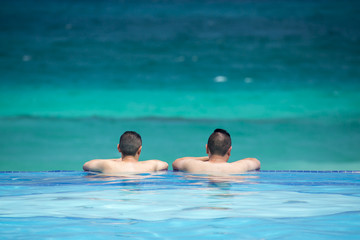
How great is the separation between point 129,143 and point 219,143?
93 cm

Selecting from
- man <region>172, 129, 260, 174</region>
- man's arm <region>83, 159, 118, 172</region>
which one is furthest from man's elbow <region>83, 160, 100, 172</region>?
man <region>172, 129, 260, 174</region>

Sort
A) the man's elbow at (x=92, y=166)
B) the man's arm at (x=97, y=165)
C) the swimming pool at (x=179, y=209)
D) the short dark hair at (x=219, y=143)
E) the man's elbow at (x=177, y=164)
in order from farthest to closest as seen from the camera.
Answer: the man's elbow at (x=177, y=164)
the man's elbow at (x=92, y=166)
the man's arm at (x=97, y=165)
the short dark hair at (x=219, y=143)
the swimming pool at (x=179, y=209)

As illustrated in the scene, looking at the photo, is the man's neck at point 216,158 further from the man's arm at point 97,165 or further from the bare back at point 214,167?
the man's arm at point 97,165

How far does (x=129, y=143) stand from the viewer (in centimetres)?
507

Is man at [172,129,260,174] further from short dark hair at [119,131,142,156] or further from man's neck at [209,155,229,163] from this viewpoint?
short dark hair at [119,131,142,156]

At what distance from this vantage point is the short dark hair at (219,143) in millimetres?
5055

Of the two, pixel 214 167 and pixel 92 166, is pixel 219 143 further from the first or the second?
pixel 92 166

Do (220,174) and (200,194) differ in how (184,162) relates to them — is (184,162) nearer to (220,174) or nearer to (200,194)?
(220,174)

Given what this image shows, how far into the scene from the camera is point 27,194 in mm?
3848

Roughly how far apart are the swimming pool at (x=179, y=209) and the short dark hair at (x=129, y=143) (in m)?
0.43

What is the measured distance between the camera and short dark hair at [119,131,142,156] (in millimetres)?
5062

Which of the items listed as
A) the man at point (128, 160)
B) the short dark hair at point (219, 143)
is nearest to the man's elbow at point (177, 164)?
the man at point (128, 160)

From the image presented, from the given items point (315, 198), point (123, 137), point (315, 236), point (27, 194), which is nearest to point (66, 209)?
point (27, 194)

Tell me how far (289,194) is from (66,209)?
174cm
